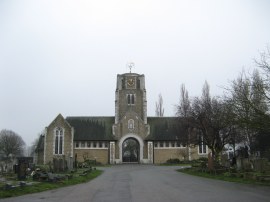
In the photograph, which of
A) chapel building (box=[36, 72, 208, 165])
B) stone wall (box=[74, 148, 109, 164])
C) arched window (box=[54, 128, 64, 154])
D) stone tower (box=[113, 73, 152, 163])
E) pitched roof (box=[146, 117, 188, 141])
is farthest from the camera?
pitched roof (box=[146, 117, 188, 141])

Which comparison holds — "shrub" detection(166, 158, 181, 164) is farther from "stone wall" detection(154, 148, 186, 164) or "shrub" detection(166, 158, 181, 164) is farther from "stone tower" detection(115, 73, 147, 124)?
A: "stone tower" detection(115, 73, 147, 124)

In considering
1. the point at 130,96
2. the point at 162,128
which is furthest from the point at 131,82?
the point at 162,128

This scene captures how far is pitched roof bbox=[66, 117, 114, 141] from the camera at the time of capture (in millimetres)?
66812

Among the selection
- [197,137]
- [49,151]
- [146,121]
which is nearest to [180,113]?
[197,137]

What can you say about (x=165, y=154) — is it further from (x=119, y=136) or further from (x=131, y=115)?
(x=131, y=115)

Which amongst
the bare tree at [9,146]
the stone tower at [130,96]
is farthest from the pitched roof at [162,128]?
the bare tree at [9,146]

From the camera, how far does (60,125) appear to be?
211ft

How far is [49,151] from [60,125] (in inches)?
195

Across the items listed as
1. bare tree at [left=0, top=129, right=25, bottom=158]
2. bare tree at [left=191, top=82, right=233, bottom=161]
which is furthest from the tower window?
bare tree at [left=0, top=129, right=25, bottom=158]

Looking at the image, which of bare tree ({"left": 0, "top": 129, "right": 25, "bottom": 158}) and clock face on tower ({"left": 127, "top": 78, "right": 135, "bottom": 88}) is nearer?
clock face on tower ({"left": 127, "top": 78, "right": 135, "bottom": 88})

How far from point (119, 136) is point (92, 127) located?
5771mm

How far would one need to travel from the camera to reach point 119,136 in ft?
220

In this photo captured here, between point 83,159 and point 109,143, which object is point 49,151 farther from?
point 109,143

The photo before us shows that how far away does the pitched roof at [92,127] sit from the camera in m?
66.8
